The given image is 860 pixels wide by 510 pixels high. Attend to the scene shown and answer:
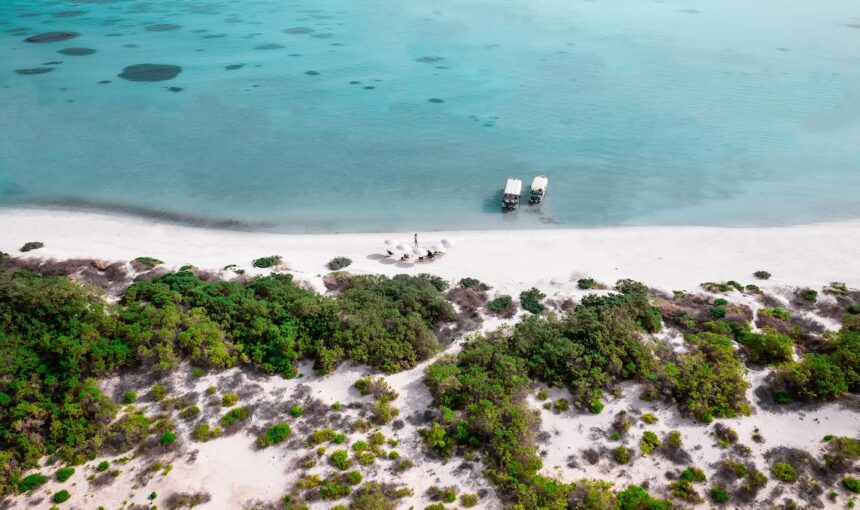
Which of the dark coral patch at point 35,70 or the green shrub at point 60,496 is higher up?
the dark coral patch at point 35,70

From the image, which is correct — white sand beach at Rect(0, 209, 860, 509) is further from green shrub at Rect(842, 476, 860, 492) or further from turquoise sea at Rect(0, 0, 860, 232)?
turquoise sea at Rect(0, 0, 860, 232)

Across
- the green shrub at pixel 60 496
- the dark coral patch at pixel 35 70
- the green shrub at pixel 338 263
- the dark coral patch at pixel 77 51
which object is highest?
the dark coral patch at pixel 77 51

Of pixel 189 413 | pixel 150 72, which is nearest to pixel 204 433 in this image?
pixel 189 413

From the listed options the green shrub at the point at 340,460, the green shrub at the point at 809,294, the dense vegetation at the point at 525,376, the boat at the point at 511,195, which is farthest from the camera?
the boat at the point at 511,195

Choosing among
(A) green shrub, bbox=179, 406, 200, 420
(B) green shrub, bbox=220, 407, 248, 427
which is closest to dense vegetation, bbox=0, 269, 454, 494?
(B) green shrub, bbox=220, 407, 248, 427

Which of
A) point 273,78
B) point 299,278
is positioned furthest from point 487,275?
point 273,78

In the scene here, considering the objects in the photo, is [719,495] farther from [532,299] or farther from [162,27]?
[162,27]

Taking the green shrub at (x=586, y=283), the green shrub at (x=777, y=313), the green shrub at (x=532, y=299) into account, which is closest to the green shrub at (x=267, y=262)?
the green shrub at (x=532, y=299)

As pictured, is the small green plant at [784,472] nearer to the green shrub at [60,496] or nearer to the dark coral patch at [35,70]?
the green shrub at [60,496]
